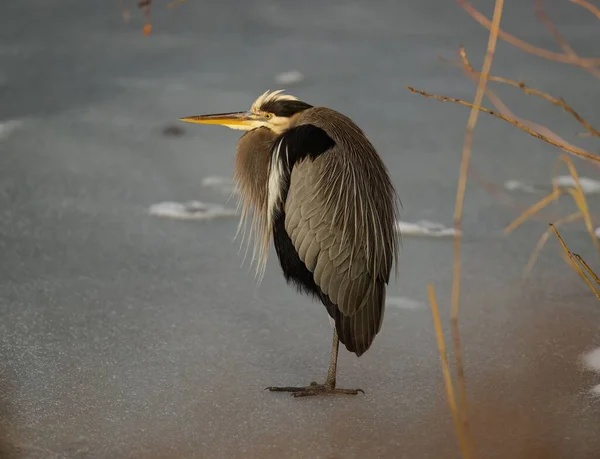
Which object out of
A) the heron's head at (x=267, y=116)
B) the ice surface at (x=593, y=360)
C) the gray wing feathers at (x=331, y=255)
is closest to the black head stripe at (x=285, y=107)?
the heron's head at (x=267, y=116)

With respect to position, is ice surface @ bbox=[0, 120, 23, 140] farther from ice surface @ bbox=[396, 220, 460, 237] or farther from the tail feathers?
the tail feathers

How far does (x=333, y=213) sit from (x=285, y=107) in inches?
10.0

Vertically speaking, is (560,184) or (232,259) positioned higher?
(560,184)

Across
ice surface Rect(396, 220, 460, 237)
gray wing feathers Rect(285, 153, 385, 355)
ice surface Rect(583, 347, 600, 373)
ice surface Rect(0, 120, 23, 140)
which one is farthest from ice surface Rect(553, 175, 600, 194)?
ice surface Rect(0, 120, 23, 140)

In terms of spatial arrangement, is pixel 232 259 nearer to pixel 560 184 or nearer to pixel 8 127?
A: pixel 560 184

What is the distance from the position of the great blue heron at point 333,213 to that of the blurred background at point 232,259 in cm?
18

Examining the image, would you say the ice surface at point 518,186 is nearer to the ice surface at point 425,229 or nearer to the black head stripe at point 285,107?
the ice surface at point 425,229

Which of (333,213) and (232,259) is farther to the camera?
(232,259)

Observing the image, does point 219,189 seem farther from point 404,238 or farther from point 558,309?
point 558,309

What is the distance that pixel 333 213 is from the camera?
200 cm

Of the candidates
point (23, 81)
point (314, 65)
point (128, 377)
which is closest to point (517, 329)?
point (128, 377)

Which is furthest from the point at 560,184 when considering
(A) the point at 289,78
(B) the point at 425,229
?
(A) the point at 289,78

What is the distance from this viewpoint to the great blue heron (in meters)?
1.99

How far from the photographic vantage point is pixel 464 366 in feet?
7.14
